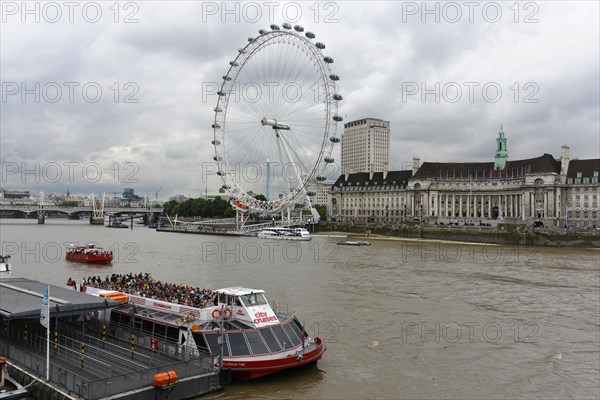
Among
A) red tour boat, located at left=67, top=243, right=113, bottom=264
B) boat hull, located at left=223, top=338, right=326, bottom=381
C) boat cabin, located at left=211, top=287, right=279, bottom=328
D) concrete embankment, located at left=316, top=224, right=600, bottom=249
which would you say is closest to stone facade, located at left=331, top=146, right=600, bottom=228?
concrete embankment, located at left=316, top=224, right=600, bottom=249

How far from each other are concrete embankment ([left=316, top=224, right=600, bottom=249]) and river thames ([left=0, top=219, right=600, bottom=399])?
75.1ft

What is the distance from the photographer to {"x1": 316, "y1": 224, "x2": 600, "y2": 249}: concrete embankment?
7488cm

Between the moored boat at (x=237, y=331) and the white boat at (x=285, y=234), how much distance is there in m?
A: 68.2

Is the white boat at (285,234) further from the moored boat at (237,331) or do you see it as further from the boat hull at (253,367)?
the boat hull at (253,367)

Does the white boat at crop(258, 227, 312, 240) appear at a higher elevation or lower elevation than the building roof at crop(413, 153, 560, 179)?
lower

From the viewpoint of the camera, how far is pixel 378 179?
129625mm

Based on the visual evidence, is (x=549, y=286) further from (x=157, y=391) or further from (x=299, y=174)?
(x=299, y=174)

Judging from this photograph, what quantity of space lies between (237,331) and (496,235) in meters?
70.7

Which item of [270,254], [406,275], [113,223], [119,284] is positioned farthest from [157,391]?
[113,223]

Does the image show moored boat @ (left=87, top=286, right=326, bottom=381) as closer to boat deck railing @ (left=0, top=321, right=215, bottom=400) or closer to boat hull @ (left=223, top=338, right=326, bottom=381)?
boat hull @ (left=223, top=338, right=326, bottom=381)

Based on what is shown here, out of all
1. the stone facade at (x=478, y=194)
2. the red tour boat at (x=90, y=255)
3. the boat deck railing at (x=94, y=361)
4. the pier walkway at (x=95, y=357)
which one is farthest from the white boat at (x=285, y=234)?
the boat deck railing at (x=94, y=361)

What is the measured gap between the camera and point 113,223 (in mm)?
135000

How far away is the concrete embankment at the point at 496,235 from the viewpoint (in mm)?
74875

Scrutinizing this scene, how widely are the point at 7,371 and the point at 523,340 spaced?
18.2 m
